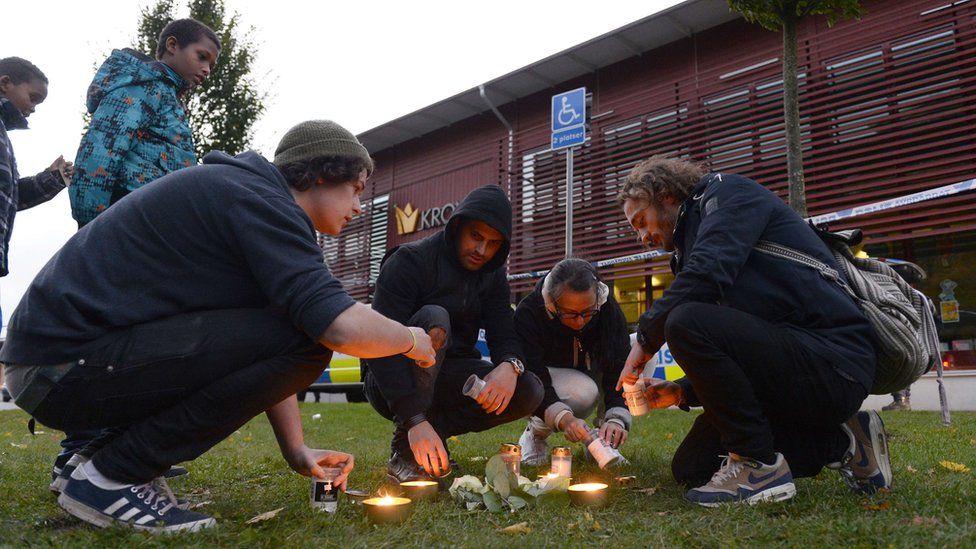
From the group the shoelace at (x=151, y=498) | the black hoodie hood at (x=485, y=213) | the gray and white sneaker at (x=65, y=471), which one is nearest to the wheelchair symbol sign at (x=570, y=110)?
the black hoodie hood at (x=485, y=213)

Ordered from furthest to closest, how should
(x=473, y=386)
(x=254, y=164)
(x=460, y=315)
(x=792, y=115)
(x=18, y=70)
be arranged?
1. (x=792, y=115)
2. (x=18, y=70)
3. (x=460, y=315)
4. (x=473, y=386)
5. (x=254, y=164)

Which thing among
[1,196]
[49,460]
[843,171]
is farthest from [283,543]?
[843,171]

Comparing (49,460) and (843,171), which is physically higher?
(843,171)

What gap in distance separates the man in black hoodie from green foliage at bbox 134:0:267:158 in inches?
468

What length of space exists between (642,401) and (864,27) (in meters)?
10.4

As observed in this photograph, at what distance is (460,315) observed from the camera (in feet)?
12.7

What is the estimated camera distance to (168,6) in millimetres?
14641

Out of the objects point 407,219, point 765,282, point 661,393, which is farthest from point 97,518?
point 407,219

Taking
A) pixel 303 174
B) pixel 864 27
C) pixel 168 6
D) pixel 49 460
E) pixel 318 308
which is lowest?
pixel 49 460

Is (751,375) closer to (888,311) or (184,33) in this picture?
(888,311)

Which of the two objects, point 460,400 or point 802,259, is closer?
point 802,259

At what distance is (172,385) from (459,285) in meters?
1.85

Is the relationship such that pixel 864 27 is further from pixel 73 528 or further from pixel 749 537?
pixel 73 528

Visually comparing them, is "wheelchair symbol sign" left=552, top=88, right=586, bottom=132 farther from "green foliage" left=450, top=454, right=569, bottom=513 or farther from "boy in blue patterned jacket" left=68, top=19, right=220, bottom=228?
"green foliage" left=450, top=454, right=569, bottom=513
